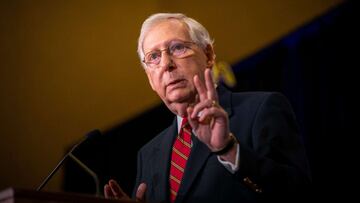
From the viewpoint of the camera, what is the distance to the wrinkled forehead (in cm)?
223

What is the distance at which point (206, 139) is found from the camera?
1606 millimetres

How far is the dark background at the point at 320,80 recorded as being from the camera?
3.16m

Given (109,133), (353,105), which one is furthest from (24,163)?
(353,105)

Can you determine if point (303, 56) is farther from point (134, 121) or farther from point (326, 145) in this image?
point (134, 121)

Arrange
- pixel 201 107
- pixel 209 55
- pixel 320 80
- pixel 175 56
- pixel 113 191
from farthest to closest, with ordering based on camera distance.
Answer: pixel 320 80 < pixel 209 55 < pixel 175 56 < pixel 113 191 < pixel 201 107

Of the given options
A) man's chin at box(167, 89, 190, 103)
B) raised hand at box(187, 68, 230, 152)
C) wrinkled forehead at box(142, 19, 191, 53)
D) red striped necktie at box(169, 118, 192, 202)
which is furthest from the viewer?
wrinkled forehead at box(142, 19, 191, 53)

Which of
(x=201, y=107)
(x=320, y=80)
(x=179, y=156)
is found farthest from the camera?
(x=320, y=80)

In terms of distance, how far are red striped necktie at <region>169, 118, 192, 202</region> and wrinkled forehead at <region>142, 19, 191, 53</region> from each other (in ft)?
1.08

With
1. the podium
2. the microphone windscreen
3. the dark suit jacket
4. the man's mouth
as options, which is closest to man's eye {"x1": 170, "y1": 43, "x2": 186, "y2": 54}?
the man's mouth

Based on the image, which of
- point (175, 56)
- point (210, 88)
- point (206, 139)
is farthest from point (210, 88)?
point (175, 56)

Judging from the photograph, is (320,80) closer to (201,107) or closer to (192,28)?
(192,28)

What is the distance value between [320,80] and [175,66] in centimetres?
158

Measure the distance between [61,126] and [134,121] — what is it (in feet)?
2.24

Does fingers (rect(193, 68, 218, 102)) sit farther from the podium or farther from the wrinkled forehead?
the wrinkled forehead
